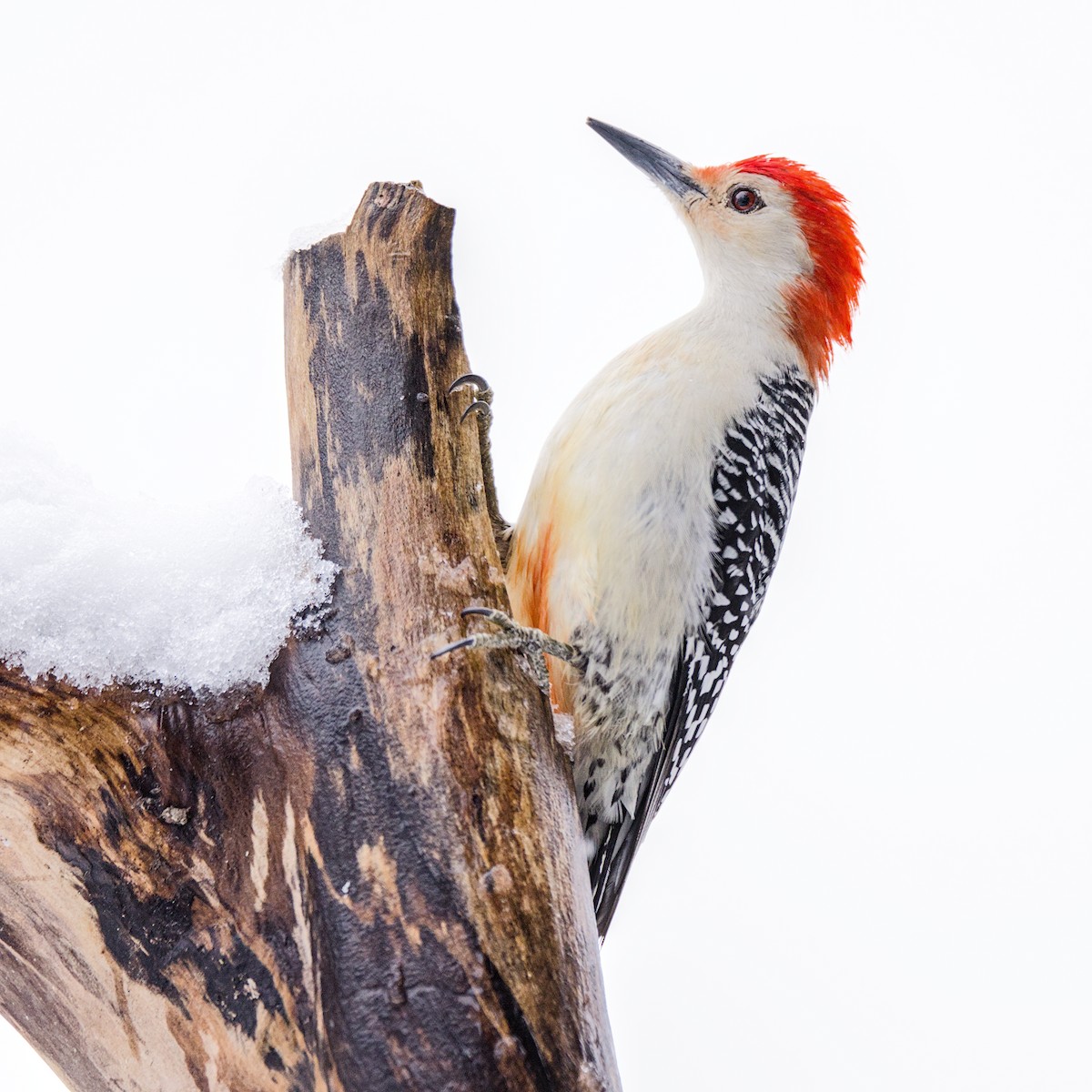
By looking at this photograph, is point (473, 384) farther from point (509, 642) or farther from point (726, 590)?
point (726, 590)

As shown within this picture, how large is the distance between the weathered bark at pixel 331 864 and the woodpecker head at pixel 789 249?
4.50 feet

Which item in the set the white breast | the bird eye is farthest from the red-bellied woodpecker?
the bird eye

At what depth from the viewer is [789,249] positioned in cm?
298

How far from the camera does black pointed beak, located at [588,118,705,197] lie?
316 cm

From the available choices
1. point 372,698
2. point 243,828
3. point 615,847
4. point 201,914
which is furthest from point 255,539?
point 615,847

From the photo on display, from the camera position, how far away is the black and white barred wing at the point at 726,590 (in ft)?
8.23

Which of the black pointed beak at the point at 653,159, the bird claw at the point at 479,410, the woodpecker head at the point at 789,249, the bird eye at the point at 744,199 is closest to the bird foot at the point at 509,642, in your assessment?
the bird claw at the point at 479,410

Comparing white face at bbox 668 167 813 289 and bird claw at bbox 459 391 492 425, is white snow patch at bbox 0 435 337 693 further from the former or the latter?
white face at bbox 668 167 813 289

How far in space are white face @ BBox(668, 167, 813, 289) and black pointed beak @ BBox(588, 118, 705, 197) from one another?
4 cm

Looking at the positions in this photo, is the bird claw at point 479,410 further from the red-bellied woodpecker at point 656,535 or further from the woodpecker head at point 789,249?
the woodpecker head at point 789,249

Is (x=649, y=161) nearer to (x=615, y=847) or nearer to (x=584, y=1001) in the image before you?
(x=615, y=847)

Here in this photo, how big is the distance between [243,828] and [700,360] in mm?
1579

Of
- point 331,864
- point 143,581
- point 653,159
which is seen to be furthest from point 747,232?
point 331,864

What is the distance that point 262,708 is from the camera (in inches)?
71.1
